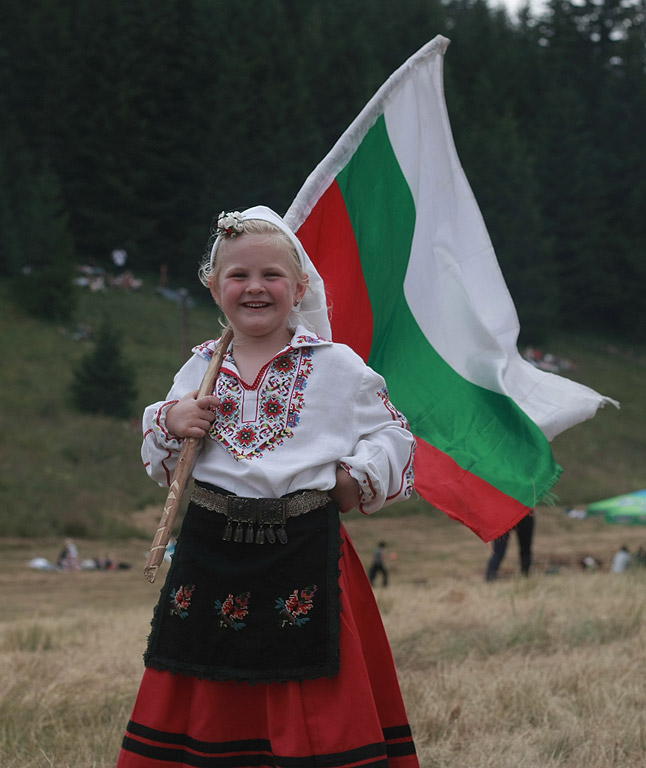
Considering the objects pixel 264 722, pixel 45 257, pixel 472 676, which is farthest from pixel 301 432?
pixel 45 257

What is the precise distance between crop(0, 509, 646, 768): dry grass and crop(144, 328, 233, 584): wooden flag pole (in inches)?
42.3

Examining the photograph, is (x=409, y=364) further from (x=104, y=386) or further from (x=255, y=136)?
(x=255, y=136)

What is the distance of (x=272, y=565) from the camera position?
2674 mm

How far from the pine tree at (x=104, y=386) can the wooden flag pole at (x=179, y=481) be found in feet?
88.0

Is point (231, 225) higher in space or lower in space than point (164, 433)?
higher

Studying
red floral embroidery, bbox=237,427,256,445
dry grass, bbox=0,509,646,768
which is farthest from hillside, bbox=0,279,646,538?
red floral embroidery, bbox=237,427,256,445

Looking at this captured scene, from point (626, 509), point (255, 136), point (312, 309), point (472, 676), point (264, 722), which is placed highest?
point (312, 309)

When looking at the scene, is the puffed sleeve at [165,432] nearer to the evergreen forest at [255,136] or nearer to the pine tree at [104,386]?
the pine tree at [104,386]

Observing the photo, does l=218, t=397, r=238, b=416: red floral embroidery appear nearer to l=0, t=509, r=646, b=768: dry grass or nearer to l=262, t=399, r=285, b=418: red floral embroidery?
l=262, t=399, r=285, b=418: red floral embroidery

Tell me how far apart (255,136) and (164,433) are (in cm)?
4706

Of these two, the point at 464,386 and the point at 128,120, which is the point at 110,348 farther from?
the point at 464,386

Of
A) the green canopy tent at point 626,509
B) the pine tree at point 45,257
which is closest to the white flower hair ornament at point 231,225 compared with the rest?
the green canopy tent at point 626,509

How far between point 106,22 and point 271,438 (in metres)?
51.4

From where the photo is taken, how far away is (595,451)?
3600 cm
